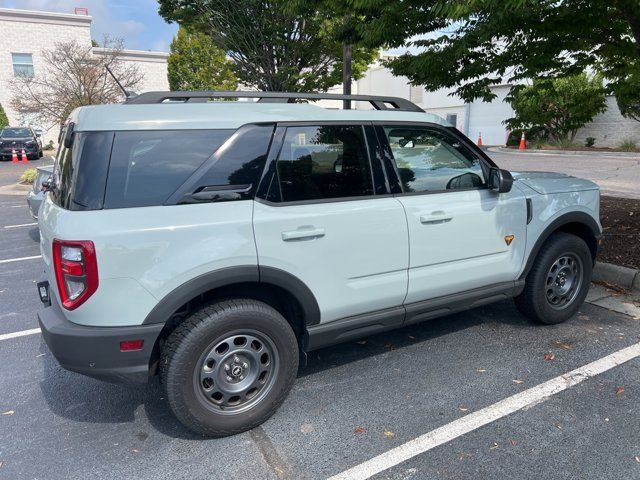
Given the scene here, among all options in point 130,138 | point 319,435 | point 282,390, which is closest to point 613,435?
point 319,435

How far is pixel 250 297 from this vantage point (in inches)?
118

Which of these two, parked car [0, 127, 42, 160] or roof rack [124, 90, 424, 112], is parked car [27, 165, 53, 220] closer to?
roof rack [124, 90, 424, 112]

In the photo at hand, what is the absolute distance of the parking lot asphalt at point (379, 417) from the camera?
263 centimetres

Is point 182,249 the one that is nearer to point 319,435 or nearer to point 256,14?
point 319,435

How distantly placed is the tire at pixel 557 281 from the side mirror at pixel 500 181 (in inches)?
29.9

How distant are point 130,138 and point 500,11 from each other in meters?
3.12

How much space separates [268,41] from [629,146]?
56.9ft

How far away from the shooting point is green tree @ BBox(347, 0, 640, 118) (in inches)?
185

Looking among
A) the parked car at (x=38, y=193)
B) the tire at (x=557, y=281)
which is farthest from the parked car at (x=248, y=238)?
the parked car at (x=38, y=193)

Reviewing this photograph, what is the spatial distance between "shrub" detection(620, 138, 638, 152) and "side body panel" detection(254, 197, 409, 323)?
22.6 meters

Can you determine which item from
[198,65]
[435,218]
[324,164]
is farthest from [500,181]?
[198,65]

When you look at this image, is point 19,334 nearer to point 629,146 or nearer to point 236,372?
point 236,372

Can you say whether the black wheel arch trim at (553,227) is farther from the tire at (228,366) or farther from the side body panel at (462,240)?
the tire at (228,366)

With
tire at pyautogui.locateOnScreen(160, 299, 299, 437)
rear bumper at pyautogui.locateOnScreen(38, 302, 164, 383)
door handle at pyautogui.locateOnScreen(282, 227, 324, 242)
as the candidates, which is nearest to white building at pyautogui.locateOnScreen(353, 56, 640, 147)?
door handle at pyautogui.locateOnScreen(282, 227, 324, 242)
